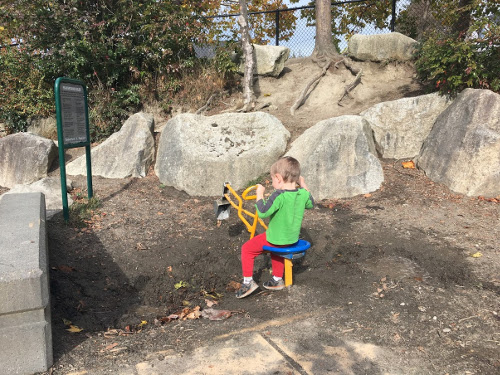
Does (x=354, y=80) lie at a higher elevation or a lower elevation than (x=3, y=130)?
higher

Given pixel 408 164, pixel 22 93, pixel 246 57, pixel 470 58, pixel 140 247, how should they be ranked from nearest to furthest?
pixel 140 247 < pixel 470 58 < pixel 408 164 < pixel 246 57 < pixel 22 93

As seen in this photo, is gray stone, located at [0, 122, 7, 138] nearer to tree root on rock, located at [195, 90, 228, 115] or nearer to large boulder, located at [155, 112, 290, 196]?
tree root on rock, located at [195, 90, 228, 115]

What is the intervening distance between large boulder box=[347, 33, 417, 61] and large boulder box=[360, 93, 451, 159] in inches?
131

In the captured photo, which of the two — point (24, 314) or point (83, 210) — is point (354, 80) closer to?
point (83, 210)

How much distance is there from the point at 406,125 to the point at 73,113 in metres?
5.52

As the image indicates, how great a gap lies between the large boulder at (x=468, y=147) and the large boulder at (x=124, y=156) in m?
4.93

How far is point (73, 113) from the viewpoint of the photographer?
5.62 meters

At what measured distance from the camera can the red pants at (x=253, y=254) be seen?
3.81m

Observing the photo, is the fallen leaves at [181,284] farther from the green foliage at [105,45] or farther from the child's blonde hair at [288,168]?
the green foliage at [105,45]

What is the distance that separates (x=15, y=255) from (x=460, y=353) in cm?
306

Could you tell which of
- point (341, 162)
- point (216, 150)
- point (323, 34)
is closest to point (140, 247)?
point (216, 150)

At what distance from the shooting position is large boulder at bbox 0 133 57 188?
7.75 meters

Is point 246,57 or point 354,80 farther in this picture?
point 354,80

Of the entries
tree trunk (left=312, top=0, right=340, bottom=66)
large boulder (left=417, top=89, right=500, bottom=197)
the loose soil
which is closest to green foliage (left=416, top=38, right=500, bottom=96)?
large boulder (left=417, top=89, right=500, bottom=197)
